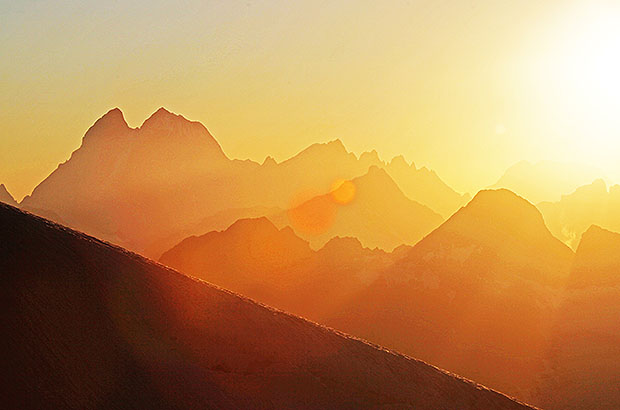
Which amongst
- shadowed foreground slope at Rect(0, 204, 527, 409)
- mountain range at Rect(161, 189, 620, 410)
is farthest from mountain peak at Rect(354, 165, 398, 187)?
shadowed foreground slope at Rect(0, 204, 527, 409)

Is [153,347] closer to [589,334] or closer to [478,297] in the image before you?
[478,297]

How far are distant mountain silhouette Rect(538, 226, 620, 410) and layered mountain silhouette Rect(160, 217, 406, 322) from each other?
21089 mm

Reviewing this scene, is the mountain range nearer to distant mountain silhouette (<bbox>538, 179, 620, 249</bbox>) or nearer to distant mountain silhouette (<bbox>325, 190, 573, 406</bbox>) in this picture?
distant mountain silhouette (<bbox>325, 190, 573, 406</bbox>)

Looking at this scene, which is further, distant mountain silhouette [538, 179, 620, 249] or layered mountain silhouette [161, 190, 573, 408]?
distant mountain silhouette [538, 179, 620, 249]

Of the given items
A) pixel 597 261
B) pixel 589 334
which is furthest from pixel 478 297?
pixel 597 261

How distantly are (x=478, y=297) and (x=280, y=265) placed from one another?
27372 mm

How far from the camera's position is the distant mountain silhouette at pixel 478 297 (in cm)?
5041

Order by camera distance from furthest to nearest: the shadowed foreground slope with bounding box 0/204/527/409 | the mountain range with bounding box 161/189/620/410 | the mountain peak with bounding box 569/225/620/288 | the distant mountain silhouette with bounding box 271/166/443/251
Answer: the distant mountain silhouette with bounding box 271/166/443/251 < the mountain peak with bounding box 569/225/620/288 < the mountain range with bounding box 161/189/620/410 < the shadowed foreground slope with bounding box 0/204/527/409

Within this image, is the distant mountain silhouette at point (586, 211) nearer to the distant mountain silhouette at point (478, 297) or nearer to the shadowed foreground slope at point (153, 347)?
the distant mountain silhouette at point (478, 297)

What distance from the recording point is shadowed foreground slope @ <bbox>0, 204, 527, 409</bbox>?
1325 cm

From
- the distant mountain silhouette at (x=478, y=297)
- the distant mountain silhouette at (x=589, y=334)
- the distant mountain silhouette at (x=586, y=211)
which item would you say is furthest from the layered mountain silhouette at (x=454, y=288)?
the distant mountain silhouette at (x=586, y=211)

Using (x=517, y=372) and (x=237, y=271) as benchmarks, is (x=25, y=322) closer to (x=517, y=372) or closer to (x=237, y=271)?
(x=517, y=372)

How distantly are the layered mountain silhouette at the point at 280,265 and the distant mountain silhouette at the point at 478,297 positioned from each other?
3999mm

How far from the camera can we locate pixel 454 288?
→ 188 ft
